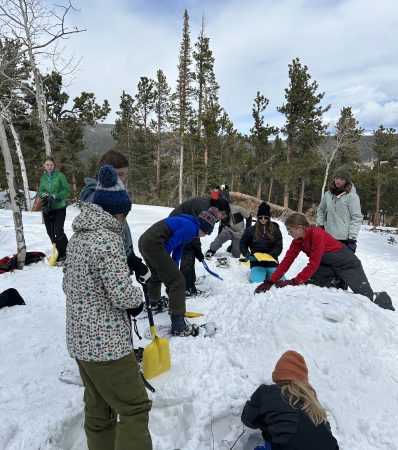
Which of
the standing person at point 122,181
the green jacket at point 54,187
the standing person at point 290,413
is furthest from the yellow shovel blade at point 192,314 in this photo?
the green jacket at point 54,187

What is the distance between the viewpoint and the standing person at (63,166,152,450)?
5.34 feet

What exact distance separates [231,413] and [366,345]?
1.43 m

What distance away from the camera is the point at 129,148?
29203 millimetres

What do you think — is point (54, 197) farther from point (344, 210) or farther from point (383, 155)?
point (383, 155)

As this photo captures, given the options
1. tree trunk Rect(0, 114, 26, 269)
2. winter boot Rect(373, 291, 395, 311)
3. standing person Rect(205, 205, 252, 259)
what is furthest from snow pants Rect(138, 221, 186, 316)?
standing person Rect(205, 205, 252, 259)

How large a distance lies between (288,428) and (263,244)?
441 centimetres

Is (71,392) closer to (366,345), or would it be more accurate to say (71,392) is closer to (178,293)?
(178,293)

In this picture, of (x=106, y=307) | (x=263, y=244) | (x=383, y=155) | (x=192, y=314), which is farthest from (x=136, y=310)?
(x=383, y=155)

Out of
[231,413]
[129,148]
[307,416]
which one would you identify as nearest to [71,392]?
[231,413]

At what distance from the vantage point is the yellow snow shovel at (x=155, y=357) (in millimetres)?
2738

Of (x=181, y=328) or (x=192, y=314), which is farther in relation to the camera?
(x=192, y=314)

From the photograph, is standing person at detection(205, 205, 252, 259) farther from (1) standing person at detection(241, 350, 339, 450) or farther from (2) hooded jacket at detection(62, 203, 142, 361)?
(2) hooded jacket at detection(62, 203, 142, 361)

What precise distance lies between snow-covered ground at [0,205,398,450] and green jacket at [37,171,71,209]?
7.21ft

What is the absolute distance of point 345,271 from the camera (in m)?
4.05
